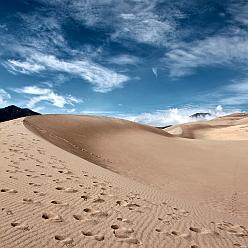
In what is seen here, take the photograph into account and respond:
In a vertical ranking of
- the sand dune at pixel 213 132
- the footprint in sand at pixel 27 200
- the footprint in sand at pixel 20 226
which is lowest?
the footprint in sand at pixel 20 226

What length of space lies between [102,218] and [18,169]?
446cm

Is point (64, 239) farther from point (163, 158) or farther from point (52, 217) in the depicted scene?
point (163, 158)

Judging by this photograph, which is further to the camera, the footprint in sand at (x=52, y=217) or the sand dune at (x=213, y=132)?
the sand dune at (x=213, y=132)

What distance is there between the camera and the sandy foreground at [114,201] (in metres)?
5.51

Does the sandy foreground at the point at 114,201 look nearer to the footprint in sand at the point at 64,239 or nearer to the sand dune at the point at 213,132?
the footprint in sand at the point at 64,239

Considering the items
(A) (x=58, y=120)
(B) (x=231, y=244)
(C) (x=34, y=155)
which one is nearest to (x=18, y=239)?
(B) (x=231, y=244)

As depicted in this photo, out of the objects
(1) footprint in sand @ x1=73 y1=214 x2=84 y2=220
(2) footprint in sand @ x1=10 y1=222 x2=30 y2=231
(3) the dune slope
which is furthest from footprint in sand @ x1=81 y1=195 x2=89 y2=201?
(3) the dune slope

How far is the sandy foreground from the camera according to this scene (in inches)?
217

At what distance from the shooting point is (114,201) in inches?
318

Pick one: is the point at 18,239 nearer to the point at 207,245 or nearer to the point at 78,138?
the point at 207,245

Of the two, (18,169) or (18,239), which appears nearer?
(18,239)

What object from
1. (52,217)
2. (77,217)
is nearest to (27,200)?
(52,217)

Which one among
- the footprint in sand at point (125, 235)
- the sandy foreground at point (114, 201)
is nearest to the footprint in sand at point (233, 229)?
the sandy foreground at point (114, 201)

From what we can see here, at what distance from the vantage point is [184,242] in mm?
5938
